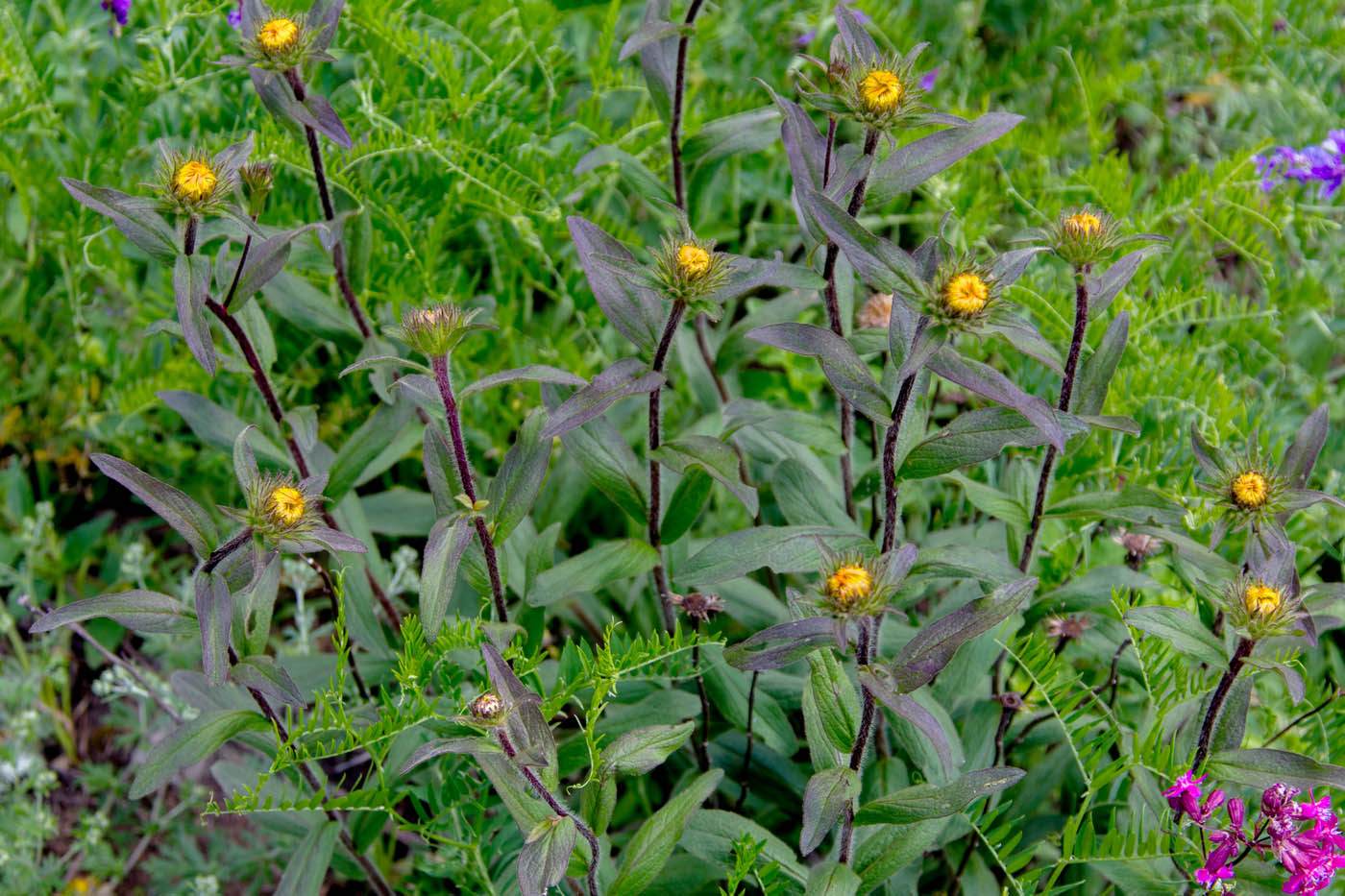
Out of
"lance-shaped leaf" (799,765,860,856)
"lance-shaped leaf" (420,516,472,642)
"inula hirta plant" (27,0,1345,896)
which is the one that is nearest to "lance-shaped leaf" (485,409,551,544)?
"inula hirta plant" (27,0,1345,896)

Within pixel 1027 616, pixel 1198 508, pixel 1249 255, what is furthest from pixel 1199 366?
pixel 1027 616

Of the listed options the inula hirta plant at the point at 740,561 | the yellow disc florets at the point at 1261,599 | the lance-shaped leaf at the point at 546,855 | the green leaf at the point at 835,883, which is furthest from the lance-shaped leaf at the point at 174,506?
the yellow disc florets at the point at 1261,599

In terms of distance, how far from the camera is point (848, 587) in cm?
126

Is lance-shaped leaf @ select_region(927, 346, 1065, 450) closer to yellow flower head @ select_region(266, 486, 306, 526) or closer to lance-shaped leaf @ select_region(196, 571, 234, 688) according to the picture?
yellow flower head @ select_region(266, 486, 306, 526)

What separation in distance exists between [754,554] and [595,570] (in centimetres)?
29

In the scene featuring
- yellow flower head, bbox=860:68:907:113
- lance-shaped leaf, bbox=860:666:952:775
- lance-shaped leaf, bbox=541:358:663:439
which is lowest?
lance-shaped leaf, bbox=860:666:952:775

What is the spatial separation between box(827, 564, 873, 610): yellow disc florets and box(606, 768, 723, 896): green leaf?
0.41 meters

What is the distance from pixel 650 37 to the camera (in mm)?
1729

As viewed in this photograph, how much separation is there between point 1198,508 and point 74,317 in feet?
7.76

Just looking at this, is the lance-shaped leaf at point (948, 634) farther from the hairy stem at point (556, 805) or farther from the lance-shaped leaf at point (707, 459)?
the hairy stem at point (556, 805)

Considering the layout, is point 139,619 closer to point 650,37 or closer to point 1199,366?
point 650,37

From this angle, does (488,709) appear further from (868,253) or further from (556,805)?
(868,253)

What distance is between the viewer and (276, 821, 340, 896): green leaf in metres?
1.72

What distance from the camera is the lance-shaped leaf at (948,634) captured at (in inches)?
52.4
